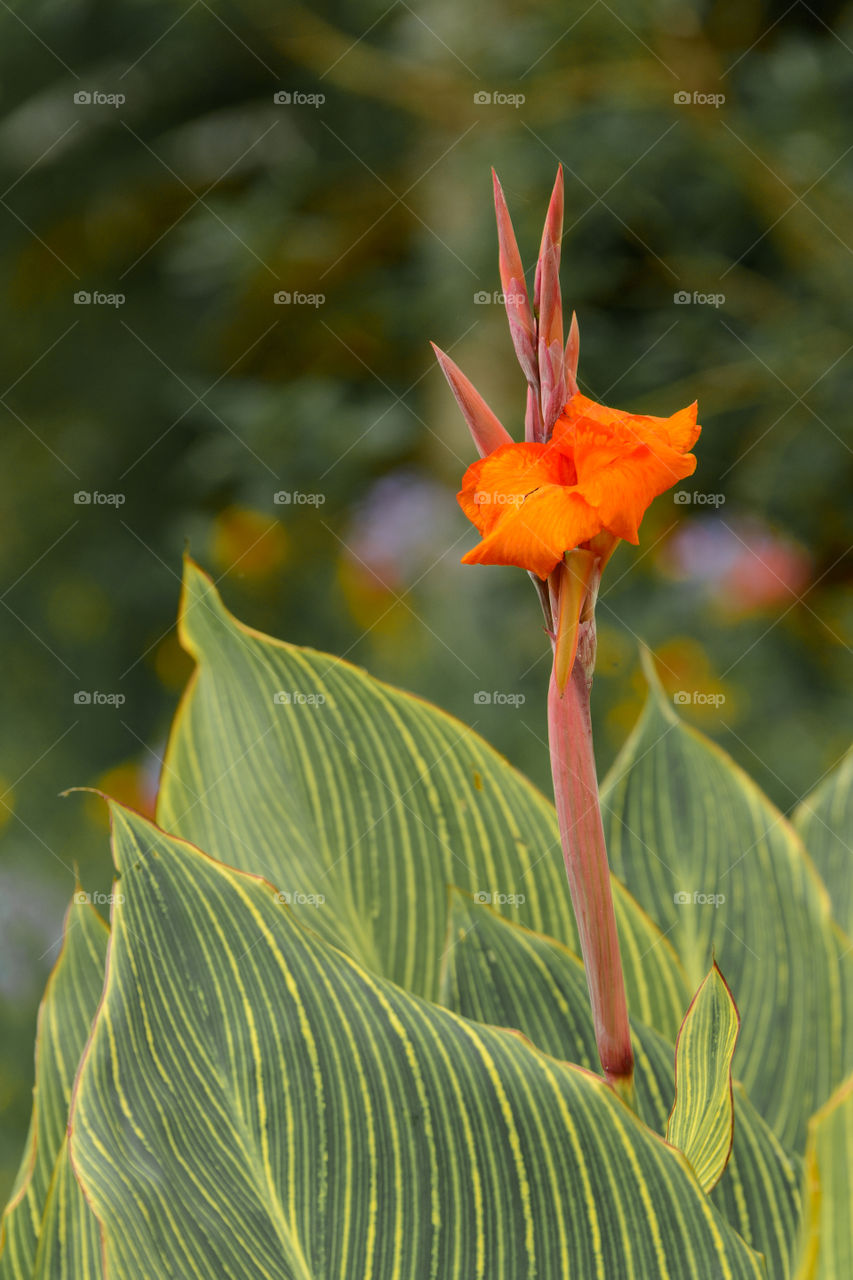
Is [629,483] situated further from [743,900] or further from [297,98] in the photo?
[297,98]

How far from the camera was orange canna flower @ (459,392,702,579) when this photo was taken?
21 centimetres

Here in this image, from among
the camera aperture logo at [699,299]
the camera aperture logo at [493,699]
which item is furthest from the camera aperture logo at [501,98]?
the camera aperture logo at [493,699]

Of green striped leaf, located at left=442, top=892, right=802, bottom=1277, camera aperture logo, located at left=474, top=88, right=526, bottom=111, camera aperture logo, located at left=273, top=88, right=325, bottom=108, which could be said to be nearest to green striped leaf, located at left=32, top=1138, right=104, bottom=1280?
green striped leaf, located at left=442, top=892, right=802, bottom=1277

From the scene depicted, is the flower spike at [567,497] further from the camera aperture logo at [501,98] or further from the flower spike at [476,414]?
the camera aperture logo at [501,98]

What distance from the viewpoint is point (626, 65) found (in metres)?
1.16

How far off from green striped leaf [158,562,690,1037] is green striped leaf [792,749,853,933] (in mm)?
126

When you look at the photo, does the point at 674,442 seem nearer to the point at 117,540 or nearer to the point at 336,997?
the point at 336,997

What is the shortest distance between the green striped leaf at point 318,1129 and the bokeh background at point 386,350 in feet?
2.36

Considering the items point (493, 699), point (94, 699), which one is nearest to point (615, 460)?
point (493, 699)

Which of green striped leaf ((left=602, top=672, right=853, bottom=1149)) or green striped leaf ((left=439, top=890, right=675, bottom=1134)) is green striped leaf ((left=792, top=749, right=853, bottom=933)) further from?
green striped leaf ((left=439, top=890, right=675, bottom=1134))

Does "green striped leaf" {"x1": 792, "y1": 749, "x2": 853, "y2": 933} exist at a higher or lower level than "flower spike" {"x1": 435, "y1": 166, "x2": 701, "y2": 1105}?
lower

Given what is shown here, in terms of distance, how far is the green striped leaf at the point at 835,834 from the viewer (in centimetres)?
44

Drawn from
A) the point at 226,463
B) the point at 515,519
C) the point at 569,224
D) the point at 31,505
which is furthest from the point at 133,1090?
the point at 31,505

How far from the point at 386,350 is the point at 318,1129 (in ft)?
4.34
